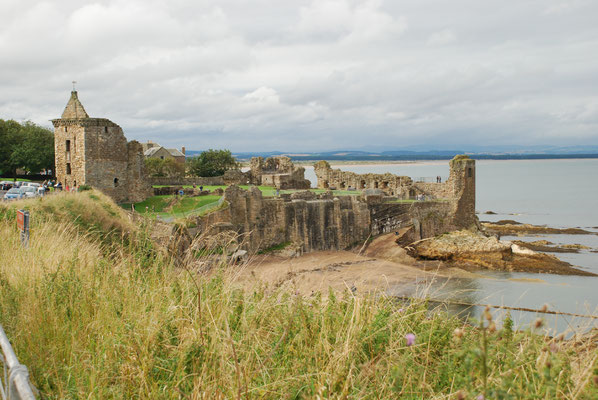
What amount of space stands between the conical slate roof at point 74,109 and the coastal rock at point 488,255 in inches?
793

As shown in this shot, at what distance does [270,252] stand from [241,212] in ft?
9.63

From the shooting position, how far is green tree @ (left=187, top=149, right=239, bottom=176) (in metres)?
53.2

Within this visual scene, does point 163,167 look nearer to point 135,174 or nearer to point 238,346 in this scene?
point 135,174

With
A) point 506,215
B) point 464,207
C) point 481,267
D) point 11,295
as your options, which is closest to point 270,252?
point 481,267

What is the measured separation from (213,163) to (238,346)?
51.1 meters

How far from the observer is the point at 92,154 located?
25984mm

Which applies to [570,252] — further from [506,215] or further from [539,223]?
[506,215]

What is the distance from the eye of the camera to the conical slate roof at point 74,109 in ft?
86.0

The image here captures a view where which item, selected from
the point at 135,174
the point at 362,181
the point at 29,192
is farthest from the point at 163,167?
the point at 29,192

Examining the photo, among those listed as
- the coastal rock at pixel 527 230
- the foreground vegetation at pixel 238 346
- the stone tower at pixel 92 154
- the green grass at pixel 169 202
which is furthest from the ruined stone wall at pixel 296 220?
the foreground vegetation at pixel 238 346

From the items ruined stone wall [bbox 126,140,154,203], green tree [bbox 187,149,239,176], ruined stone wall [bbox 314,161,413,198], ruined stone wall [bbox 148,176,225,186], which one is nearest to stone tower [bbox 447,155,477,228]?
ruined stone wall [bbox 314,161,413,198]

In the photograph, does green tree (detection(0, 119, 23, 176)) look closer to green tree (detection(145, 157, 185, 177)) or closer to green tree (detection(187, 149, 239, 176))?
green tree (detection(145, 157, 185, 177))

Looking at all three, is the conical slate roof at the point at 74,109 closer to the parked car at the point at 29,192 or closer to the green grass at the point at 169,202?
the parked car at the point at 29,192

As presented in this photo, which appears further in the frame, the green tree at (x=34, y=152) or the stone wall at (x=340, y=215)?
the green tree at (x=34, y=152)
